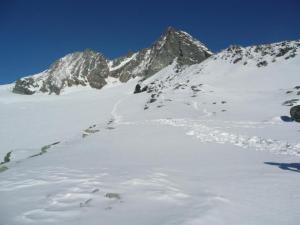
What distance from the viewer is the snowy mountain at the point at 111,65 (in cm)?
12312

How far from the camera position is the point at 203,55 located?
397 feet

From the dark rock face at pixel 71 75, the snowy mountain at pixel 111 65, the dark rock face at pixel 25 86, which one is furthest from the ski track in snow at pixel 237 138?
the dark rock face at pixel 25 86

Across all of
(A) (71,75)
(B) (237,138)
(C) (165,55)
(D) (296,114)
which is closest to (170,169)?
(B) (237,138)

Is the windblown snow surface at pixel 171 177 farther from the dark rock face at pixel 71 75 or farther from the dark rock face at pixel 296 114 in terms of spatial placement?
the dark rock face at pixel 71 75

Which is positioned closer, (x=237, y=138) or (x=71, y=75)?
(x=237, y=138)

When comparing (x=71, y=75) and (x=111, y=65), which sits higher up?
(x=111, y=65)

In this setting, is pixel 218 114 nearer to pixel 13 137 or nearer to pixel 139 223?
pixel 13 137

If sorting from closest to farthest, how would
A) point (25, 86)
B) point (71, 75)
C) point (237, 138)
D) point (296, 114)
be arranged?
point (237, 138), point (296, 114), point (25, 86), point (71, 75)

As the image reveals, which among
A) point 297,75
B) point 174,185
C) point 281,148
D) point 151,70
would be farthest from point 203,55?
point 174,185

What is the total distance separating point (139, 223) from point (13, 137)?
32174 millimetres

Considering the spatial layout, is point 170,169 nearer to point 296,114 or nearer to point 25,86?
point 296,114

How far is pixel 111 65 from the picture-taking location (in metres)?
152

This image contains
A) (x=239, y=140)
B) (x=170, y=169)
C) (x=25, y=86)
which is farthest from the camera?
(x=25, y=86)

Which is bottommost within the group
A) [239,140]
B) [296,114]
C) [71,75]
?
[239,140]
